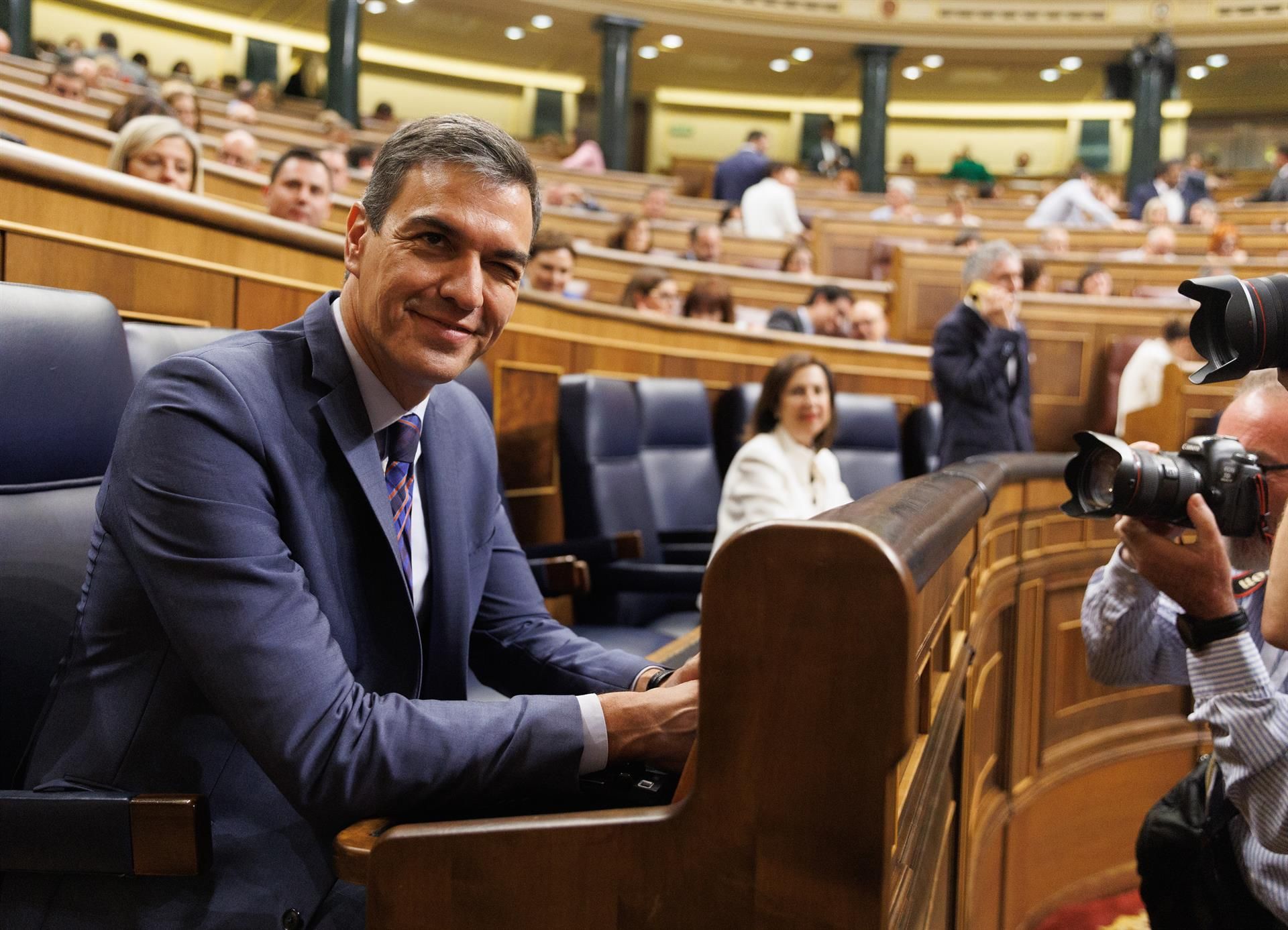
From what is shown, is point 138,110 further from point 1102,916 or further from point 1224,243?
point 1224,243

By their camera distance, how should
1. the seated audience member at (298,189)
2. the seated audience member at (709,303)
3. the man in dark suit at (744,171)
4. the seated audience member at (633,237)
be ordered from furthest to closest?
the man in dark suit at (744,171), the seated audience member at (633,237), the seated audience member at (709,303), the seated audience member at (298,189)

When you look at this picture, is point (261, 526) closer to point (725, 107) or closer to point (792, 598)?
point (792, 598)

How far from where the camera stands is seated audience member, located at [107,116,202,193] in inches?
60.9

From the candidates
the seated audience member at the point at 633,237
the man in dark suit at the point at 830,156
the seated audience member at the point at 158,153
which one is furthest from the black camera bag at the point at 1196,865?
the man in dark suit at the point at 830,156

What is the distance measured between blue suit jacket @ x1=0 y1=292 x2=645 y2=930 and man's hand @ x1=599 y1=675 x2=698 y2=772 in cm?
2

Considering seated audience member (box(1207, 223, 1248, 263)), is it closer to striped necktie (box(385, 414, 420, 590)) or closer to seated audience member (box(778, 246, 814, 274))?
seated audience member (box(778, 246, 814, 274))

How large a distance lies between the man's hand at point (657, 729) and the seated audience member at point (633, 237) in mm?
2993

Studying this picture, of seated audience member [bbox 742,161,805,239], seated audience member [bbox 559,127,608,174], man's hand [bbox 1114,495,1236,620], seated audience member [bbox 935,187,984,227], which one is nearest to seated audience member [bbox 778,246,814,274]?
seated audience member [bbox 742,161,805,239]

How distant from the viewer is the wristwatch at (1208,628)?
0.75 m

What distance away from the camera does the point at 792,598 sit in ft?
1.25

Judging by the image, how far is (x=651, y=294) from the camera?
241 cm

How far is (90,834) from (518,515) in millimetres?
1151

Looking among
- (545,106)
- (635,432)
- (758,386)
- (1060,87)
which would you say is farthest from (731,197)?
(1060,87)

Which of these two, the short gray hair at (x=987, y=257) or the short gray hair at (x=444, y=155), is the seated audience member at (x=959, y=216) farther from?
the short gray hair at (x=444, y=155)
